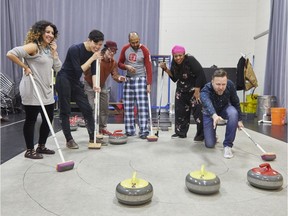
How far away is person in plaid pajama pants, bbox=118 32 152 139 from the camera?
3852 mm

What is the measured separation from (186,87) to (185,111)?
337 millimetres

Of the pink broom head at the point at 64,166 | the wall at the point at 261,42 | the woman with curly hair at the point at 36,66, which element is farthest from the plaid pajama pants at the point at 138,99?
the wall at the point at 261,42

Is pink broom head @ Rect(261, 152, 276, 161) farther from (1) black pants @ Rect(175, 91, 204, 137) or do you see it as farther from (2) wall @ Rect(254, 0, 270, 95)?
(2) wall @ Rect(254, 0, 270, 95)

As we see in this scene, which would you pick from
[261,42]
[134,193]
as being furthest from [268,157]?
[261,42]

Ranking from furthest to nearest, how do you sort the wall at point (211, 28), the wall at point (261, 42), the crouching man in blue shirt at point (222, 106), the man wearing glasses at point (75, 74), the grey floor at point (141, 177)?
the wall at point (211, 28)
the wall at point (261, 42)
the man wearing glasses at point (75, 74)
the crouching man in blue shirt at point (222, 106)
the grey floor at point (141, 177)

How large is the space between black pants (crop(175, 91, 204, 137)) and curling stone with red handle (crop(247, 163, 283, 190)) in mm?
1636

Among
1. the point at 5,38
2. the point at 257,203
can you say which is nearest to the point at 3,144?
the point at 257,203

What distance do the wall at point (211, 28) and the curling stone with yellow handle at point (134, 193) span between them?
18.9ft

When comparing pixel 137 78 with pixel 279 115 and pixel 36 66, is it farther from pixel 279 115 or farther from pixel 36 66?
pixel 279 115

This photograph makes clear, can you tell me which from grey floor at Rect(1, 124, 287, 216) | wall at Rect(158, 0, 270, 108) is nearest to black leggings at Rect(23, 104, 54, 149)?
grey floor at Rect(1, 124, 287, 216)

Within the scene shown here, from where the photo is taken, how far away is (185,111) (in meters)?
3.88

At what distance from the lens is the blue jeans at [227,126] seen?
298 cm

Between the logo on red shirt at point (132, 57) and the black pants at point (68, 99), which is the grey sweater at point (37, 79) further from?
the logo on red shirt at point (132, 57)

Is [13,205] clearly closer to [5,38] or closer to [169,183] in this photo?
[169,183]
